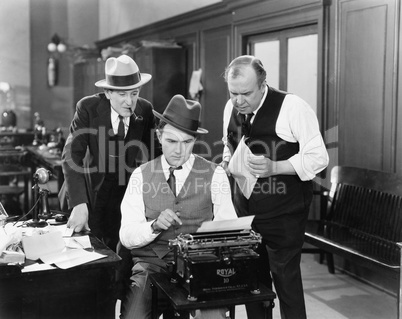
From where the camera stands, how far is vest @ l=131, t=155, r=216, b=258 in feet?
9.20

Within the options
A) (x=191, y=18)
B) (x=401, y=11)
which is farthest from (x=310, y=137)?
(x=191, y=18)

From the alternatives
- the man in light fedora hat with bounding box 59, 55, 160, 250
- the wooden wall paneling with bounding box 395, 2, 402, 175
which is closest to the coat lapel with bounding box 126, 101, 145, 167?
the man in light fedora hat with bounding box 59, 55, 160, 250

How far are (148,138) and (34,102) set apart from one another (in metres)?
9.10

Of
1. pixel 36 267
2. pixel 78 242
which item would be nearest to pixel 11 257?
pixel 36 267

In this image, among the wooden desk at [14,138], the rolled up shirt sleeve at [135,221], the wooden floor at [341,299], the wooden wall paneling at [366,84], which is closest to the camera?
the rolled up shirt sleeve at [135,221]

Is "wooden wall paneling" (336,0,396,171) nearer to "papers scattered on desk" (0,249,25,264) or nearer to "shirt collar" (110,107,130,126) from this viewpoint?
"shirt collar" (110,107,130,126)

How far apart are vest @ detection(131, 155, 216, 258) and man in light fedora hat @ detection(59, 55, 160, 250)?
59 centimetres

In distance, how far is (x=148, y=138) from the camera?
3.58m

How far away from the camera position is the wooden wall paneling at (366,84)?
14.1ft

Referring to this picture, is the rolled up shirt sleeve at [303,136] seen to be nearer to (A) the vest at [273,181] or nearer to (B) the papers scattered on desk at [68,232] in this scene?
(A) the vest at [273,181]

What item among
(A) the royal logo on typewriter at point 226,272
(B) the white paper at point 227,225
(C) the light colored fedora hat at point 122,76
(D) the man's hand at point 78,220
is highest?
(C) the light colored fedora hat at point 122,76

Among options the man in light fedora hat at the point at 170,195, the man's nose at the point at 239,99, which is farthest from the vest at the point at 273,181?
the man in light fedora hat at the point at 170,195

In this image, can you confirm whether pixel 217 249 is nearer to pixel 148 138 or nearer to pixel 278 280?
pixel 278 280

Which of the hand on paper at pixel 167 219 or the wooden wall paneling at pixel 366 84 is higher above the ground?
the wooden wall paneling at pixel 366 84
